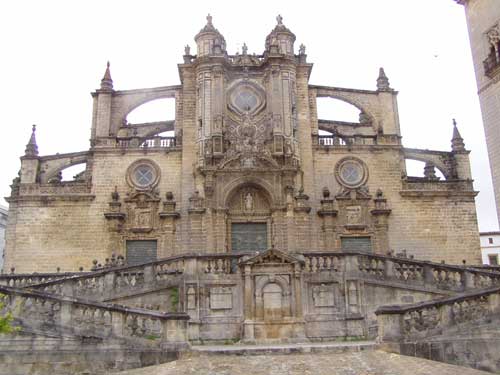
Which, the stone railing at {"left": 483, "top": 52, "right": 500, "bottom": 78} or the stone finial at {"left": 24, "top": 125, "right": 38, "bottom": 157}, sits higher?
the stone railing at {"left": 483, "top": 52, "right": 500, "bottom": 78}

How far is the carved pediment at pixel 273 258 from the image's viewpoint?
13945 mm

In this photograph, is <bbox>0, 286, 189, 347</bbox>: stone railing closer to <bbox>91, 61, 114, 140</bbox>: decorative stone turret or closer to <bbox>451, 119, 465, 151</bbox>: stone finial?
<bbox>91, 61, 114, 140</bbox>: decorative stone turret

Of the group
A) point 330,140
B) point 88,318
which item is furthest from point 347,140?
point 88,318

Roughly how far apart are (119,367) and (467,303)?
23.1ft

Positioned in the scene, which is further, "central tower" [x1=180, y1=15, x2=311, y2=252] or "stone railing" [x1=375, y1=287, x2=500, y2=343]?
"central tower" [x1=180, y1=15, x2=311, y2=252]

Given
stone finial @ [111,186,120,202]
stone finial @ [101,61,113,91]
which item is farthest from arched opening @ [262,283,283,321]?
stone finial @ [101,61,113,91]

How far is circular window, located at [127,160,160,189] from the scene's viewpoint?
2561 cm

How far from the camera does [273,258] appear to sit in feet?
46.1

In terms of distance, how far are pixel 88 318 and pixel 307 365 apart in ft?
14.8

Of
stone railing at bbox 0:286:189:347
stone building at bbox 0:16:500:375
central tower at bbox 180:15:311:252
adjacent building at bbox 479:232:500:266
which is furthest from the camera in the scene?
adjacent building at bbox 479:232:500:266

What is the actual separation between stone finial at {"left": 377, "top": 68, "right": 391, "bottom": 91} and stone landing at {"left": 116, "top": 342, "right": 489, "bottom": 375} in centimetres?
1926

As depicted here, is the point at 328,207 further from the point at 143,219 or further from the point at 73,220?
the point at 73,220

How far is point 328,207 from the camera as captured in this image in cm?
2511

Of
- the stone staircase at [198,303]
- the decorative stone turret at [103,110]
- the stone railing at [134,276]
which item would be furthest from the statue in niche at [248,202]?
the stone railing at [134,276]
